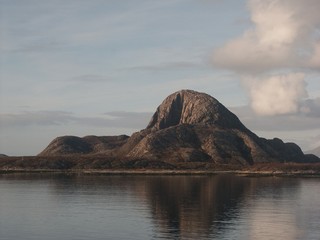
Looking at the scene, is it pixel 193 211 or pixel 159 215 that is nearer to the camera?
pixel 159 215

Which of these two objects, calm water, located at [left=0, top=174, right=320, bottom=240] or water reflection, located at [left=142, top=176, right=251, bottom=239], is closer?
calm water, located at [left=0, top=174, right=320, bottom=240]

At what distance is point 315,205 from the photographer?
4961 inches

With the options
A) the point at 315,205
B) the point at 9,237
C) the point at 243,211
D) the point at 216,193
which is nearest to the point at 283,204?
the point at 315,205

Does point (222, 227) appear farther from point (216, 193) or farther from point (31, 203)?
point (216, 193)

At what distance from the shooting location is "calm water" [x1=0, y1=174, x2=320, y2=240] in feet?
265

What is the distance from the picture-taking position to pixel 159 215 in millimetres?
103875

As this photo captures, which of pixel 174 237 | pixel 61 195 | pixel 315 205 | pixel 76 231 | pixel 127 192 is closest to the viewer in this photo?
pixel 174 237

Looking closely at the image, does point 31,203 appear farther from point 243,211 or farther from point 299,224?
point 299,224

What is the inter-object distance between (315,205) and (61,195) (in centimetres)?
6812

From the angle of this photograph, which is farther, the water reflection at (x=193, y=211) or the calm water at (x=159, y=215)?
the water reflection at (x=193, y=211)

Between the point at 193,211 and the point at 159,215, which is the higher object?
the point at 193,211

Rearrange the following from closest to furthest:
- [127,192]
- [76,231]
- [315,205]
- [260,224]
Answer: [76,231]
[260,224]
[315,205]
[127,192]

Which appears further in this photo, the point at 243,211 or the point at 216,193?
the point at 216,193

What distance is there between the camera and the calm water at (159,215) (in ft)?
265
